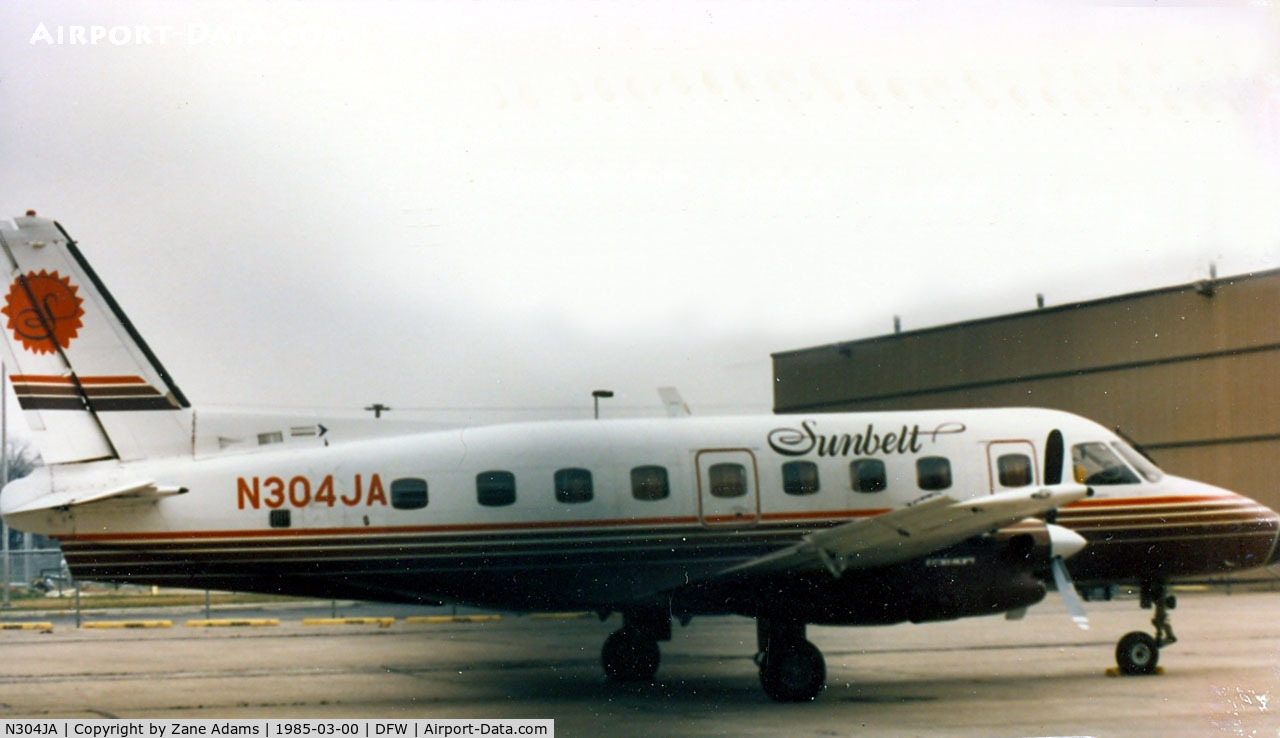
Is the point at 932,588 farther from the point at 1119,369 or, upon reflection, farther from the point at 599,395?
the point at 599,395

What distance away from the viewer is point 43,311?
891 cm

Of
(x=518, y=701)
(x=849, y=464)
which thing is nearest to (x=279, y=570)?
(x=518, y=701)

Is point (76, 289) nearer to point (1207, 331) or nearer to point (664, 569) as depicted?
point (664, 569)

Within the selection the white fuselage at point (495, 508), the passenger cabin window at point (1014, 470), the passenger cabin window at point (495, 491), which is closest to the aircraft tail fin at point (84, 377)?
the white fuselage at point (495, 508)

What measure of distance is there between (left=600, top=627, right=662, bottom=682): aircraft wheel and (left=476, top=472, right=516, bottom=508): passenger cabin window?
4.08 ft

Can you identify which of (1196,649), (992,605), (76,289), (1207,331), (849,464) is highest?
(76,289)

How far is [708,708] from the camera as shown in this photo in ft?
28.4

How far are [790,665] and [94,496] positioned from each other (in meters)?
5.07

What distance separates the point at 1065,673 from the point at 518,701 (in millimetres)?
4764

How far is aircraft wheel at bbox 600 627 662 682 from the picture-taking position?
8836 millimetres

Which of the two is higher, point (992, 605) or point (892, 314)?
point (892, 314)

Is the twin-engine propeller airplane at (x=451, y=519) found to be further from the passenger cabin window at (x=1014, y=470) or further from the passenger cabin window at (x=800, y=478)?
the passenger cabin window at (x=1014, y=470)

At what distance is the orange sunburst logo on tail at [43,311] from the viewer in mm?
8844

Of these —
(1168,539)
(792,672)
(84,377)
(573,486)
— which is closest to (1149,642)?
(1168,539)
